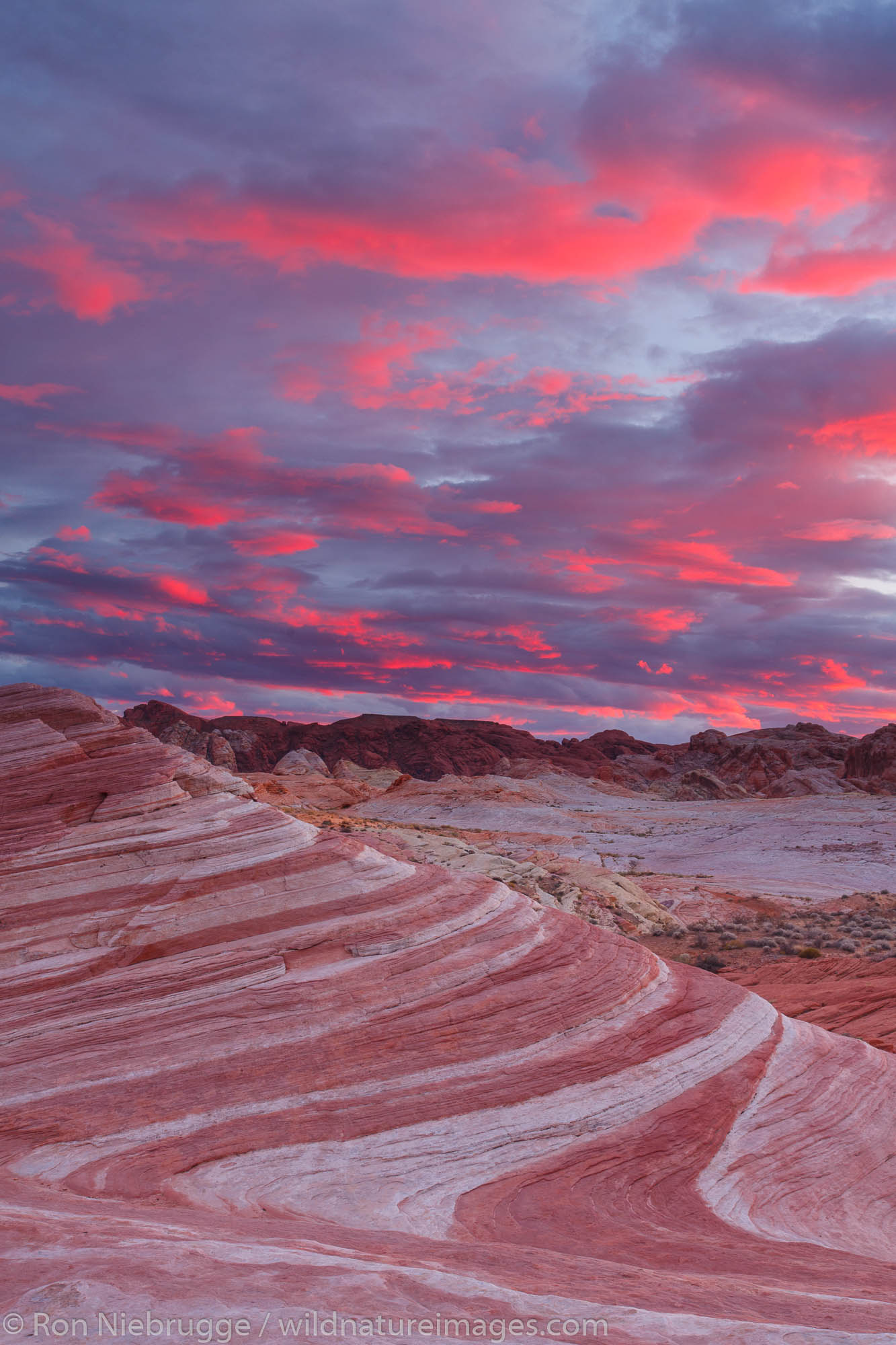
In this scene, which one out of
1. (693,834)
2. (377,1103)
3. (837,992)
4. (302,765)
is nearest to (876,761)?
(693,834)

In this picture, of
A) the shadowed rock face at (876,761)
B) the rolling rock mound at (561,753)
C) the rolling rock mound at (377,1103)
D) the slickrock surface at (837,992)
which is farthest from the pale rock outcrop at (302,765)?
the rolling rock mound at (377,1103)

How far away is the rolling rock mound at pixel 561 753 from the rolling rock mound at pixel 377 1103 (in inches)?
3337

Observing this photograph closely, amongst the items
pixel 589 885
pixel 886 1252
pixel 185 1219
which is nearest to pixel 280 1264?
pixel 185 1219

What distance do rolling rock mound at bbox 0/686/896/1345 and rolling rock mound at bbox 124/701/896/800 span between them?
84747 mm

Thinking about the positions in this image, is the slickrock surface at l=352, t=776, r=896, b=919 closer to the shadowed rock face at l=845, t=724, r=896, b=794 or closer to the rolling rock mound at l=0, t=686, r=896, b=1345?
the rolling rock mound at l=0, t=686, r=896, b=1345

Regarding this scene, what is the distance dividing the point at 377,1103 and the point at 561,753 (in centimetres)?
16185

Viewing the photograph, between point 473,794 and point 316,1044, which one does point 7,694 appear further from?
point 473,794

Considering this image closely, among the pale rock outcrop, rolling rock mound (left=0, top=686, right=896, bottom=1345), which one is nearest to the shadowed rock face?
the pale rock outcrop

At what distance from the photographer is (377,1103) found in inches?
376

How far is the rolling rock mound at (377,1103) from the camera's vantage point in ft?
17.0

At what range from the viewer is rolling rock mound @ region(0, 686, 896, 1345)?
205 inches

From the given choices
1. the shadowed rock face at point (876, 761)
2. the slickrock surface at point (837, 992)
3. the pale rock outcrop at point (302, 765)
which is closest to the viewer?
the slickrock surface at point (837, 992)

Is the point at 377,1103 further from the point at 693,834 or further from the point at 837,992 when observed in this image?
the point at 693,834

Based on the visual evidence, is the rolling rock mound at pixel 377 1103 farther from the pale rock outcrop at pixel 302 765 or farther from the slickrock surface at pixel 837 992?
the pale rock outcrop at pixel 302 765
